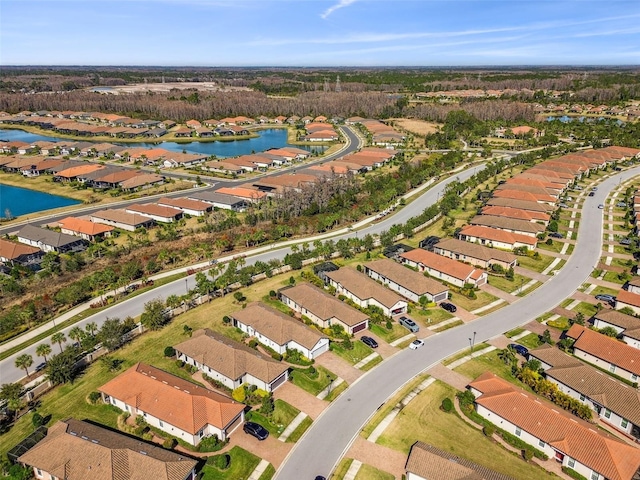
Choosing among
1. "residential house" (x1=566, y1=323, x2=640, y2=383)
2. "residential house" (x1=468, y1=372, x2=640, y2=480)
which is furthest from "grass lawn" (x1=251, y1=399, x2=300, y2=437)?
"residential house" (x1=566, y1=323, x2=640, y2=383)

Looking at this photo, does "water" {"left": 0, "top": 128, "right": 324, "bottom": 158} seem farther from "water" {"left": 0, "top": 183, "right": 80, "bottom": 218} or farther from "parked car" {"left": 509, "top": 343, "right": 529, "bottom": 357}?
"parked car" {"left": 509, "top": 343, "right": 529, "bottom": 357}

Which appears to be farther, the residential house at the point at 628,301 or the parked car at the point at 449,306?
the parked car at the point at 449,306

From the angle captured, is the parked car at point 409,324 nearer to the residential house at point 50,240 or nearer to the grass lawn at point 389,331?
the grass lawn at point 389,331

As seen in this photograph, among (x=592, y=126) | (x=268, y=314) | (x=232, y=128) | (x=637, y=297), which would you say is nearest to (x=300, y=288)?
(x=268, y=314)

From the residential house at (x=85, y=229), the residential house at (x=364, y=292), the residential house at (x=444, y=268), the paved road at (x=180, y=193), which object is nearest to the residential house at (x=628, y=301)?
the residential house at (x=444, y=268)

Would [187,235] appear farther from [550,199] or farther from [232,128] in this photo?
[232,128]
